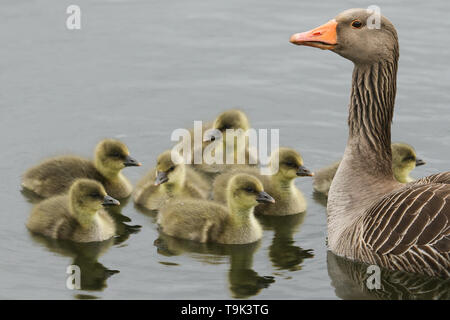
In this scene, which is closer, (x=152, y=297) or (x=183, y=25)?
(x=152, y=297)

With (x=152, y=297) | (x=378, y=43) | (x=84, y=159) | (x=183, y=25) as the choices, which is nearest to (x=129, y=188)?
(x=84, y=159)

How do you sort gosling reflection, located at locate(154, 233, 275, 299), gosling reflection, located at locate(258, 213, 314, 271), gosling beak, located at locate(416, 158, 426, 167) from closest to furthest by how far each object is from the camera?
1. gosling reflection, located at locate(154, 233, 275, 299)
2. gosling reflection, located at locate(258, 213, 314, 271)
3. gosling beak, located at locate(416, 158, 426, 167)

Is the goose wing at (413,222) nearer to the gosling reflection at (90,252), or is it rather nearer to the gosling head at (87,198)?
the gosling reflection at (90,252)

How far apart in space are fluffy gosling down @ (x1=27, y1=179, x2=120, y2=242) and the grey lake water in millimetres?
116

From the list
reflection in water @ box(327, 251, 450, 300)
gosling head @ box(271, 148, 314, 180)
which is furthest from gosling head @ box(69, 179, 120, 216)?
reflection in water @ box(327, 251, 450, 300)

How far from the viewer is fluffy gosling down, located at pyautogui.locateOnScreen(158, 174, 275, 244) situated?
33.1 ft

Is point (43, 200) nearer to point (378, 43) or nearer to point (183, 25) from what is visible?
point (378, 43)

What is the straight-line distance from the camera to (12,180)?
1151 cm

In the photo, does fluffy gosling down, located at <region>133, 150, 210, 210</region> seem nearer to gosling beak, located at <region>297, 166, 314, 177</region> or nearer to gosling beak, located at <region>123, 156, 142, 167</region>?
gosling beak, located at <region>123, 156, 142, 167</region>

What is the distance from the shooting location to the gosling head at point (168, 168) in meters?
10.6

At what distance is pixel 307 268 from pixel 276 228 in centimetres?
113

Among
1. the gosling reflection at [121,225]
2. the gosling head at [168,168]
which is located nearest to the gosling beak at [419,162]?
the gosling head at [168,168]

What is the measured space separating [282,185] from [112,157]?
1.88 metres

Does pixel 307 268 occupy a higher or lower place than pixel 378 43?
lower
